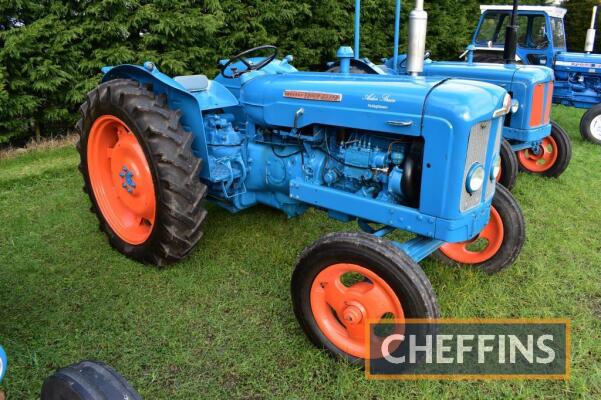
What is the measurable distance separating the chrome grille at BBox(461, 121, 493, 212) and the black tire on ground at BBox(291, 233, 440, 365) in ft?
1.56

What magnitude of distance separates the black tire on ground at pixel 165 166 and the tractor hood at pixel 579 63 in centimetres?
666

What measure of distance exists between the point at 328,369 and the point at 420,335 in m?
0.49

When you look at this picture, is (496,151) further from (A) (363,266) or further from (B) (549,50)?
(B) (549,50)

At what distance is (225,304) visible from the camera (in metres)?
2.77

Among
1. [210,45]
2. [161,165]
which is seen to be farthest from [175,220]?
[210,45]

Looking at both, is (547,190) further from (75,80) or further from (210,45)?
(75,80)

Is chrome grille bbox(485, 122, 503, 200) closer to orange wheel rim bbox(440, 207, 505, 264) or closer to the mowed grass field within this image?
orange wheel rim bbox(440, 207, 505, 264)

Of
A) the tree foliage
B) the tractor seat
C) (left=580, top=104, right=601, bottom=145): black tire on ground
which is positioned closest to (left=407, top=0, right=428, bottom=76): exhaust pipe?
the tractor seat

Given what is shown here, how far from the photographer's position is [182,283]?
2959mm

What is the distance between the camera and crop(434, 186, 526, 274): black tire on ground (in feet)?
9.56

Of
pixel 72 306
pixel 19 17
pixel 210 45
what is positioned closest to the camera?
pixel 72 306

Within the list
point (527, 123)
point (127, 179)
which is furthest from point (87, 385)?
point (527, 123)

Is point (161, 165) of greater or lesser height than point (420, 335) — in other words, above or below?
above

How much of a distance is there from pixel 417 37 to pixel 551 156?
349cm
